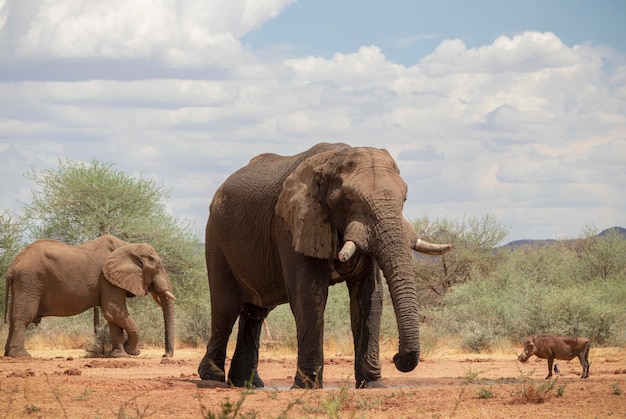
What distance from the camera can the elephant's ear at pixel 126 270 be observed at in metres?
21.3

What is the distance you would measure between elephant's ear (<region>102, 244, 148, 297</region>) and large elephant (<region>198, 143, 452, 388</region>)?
7438mm

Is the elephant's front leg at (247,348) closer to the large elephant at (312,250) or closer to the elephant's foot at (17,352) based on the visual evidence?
the large elephant at (312,250)

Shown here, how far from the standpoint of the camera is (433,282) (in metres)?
31.9

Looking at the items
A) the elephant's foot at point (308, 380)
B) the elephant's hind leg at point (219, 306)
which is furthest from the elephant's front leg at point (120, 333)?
the elephant's foot at point (308, 380)

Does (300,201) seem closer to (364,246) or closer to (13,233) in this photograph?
(364,246)

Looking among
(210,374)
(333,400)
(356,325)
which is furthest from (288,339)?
(333,400)

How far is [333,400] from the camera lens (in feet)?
31.1

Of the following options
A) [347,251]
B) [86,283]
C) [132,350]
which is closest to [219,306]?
[347,251]

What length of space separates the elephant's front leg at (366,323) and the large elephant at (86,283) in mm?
9933

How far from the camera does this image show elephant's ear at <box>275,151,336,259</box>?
11.4 meters

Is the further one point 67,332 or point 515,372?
point 67,332

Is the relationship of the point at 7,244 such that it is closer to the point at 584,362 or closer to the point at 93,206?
the point at 93,206

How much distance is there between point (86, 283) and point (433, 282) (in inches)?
516

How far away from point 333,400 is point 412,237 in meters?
2.22
